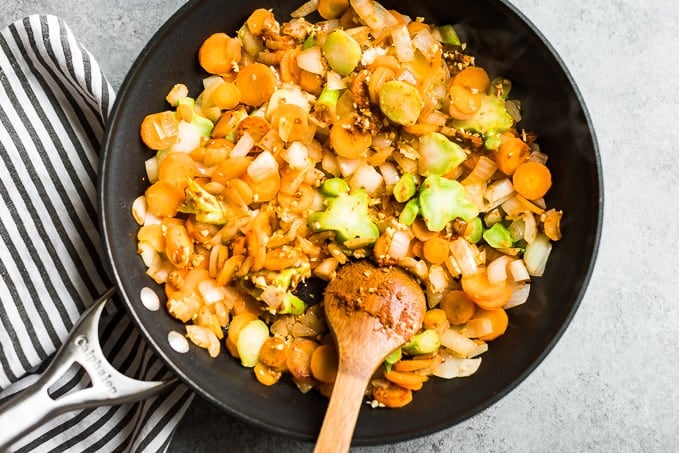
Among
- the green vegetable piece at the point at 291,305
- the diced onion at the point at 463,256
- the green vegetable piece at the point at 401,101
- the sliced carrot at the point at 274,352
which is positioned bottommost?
the sliced carrot at the point at 274,352

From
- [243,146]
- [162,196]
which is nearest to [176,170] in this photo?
[162,196]

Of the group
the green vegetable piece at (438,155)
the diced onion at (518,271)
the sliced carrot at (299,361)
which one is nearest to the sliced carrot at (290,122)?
the green vegetable piece at (438,155)

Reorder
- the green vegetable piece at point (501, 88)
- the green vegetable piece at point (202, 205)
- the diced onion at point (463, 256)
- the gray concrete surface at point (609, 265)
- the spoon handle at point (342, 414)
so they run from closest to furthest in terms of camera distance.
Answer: the spoon handle at point (342, 414)
the green vegetable piece at point (202, 205)
the diced onion at point (463, 256)
the green vegetable piece at point (501, 88)
the gray concrete surface at point (609, 265)

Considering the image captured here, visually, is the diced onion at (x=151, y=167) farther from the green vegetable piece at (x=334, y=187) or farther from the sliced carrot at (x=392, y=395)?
the sliced carrot at (x=392, y=395)

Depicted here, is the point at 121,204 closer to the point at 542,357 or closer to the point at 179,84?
the point at 179,84

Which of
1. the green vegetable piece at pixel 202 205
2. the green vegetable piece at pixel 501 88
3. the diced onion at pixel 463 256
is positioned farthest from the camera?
the green vegetable piece at pixel 501 88

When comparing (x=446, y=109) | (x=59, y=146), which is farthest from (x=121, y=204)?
(x=446, y=109)
